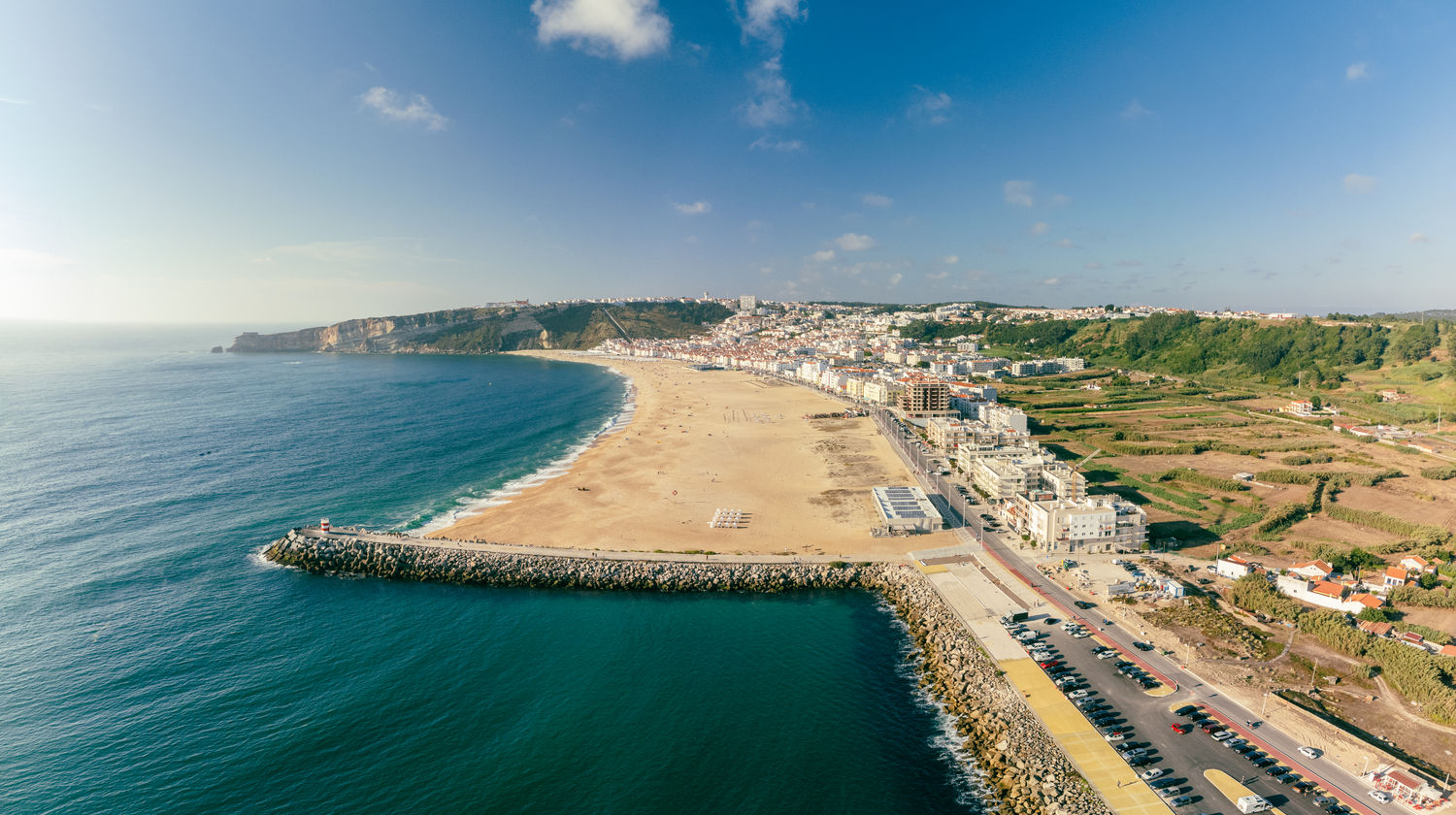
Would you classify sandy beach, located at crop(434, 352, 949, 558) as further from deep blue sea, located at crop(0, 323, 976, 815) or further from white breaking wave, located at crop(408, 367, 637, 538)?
deep blue sea, located at crop(0, 323, 976, 815)

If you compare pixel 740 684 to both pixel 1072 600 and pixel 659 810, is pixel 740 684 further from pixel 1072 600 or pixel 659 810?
pixel 1072 600

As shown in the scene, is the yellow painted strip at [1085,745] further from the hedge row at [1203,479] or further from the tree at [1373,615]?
the hedge row at [1203,479]

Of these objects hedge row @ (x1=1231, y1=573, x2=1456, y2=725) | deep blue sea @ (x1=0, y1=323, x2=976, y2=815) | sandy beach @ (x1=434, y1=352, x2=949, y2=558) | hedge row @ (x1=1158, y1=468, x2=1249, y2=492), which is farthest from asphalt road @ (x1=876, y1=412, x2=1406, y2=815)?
hedge row @ (x1=1158, y1=468, x2=1249, y2=492)

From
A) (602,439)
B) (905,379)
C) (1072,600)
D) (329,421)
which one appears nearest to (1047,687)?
(1072,600)

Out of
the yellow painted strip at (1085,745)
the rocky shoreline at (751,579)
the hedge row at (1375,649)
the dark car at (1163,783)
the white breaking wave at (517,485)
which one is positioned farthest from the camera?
the white breaking wave at (517,485)

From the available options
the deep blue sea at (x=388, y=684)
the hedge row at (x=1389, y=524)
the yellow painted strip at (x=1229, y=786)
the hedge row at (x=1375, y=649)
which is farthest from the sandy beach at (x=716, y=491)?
the hedge row at (x=1389, y=524)

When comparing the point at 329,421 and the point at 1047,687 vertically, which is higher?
the point at 329,421

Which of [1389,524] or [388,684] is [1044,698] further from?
[1389,524]
